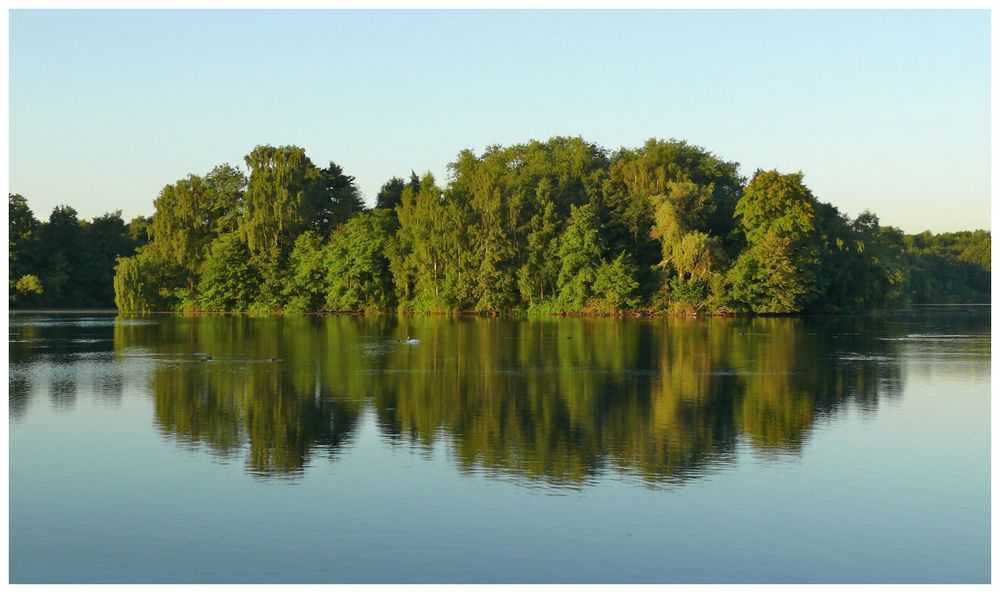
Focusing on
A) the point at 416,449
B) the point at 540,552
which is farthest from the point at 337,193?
the point at 540,552

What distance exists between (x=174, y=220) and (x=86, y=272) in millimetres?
23218

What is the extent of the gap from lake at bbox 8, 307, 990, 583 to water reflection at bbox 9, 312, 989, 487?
0.40 ft

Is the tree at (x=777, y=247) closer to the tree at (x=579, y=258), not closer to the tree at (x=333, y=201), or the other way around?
the tree at (x=579, y=258)

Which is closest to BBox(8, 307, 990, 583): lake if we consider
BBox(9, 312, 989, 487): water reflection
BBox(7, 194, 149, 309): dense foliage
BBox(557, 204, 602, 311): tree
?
BBox(9, 312, 989, 487): water reflection

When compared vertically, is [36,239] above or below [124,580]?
above

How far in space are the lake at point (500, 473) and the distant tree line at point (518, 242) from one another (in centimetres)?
4628

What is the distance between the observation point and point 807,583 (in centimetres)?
1109

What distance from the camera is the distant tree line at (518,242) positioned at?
8125 cm

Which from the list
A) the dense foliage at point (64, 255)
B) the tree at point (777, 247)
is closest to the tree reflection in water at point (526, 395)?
the tree at point (777, 247)

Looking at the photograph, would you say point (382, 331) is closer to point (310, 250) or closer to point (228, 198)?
point (310, 250)

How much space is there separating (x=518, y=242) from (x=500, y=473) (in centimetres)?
7142

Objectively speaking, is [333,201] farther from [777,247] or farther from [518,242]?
[777,247]

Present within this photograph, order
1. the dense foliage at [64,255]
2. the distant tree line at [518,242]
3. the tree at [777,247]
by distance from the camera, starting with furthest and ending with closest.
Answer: the dense foliage at [64,255], the distant tree line at [518,242], the tree at [777,247]

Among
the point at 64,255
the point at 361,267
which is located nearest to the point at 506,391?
the point at 361,267
